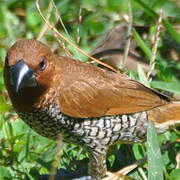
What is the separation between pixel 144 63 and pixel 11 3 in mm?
1744

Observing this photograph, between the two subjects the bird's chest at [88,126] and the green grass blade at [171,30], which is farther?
A: the green grass blade at [171,30]

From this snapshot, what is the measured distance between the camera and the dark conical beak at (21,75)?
5723mm

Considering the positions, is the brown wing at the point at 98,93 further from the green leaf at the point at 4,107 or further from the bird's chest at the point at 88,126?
the green leaf at the point at 4,107

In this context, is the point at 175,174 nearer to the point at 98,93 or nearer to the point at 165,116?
the point at 165,116

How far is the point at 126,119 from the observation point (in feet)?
21.1

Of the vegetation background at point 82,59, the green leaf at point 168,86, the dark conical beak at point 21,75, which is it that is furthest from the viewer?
the green leaf at point 168,86

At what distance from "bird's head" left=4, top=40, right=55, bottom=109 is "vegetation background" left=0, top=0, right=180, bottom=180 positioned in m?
0.51

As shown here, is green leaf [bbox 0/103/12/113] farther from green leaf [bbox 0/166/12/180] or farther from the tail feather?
the tail feather

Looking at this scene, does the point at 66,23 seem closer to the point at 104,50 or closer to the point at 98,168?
the point at 104,50

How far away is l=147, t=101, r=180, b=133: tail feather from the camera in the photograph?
6.68 metres

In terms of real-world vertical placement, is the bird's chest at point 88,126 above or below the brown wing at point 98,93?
below

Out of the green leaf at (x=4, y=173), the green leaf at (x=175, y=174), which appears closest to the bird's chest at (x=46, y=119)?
the green leaf at (x=4, y=173)

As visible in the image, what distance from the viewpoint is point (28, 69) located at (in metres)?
5.78

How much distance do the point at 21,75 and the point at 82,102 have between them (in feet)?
2.52
